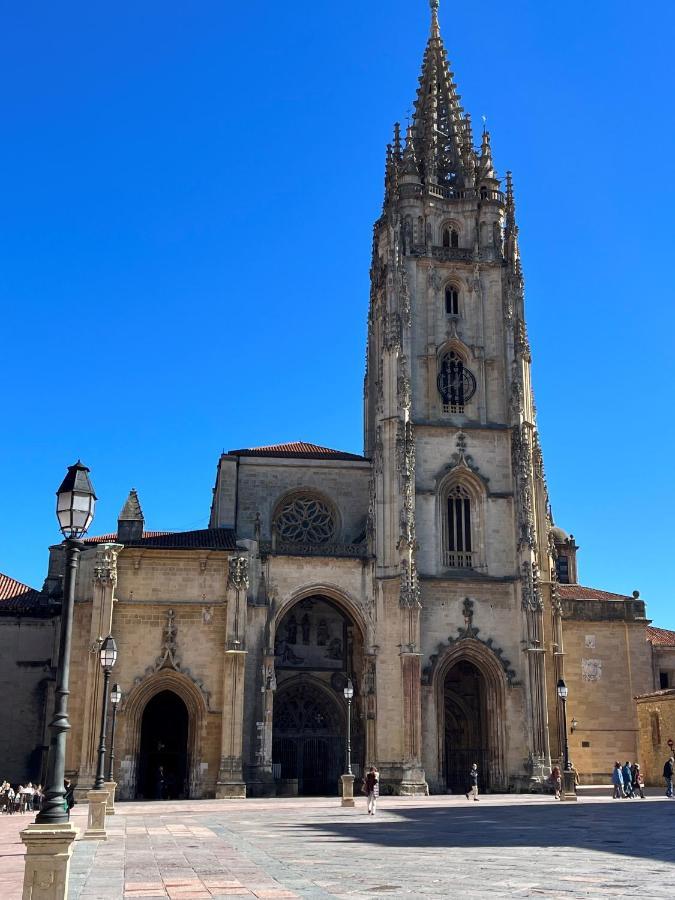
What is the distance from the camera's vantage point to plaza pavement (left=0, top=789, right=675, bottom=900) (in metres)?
10.6

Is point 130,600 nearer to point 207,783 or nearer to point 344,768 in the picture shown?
point 207,783

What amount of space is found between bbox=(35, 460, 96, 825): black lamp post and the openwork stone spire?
40.7 m

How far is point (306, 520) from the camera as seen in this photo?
147 ft

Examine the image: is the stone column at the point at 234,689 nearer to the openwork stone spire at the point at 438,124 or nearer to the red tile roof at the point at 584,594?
the red tile roof at the point at 584,594

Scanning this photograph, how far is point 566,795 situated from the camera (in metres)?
31.5

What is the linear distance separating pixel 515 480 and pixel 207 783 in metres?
18.1

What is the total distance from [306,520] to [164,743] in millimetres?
11638

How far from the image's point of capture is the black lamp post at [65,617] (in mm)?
8562

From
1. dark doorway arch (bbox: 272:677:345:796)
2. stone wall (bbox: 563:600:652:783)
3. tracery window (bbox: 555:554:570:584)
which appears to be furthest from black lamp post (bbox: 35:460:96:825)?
tracery window (bbox: 555:554:570:584)

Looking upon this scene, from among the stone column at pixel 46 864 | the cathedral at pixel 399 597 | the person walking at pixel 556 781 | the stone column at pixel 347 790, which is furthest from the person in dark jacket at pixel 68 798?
the person walking at pixel 556 781

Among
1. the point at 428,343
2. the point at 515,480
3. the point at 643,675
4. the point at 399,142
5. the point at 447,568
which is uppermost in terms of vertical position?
the point at 399,142

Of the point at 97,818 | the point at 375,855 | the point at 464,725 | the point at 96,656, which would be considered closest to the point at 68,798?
the point at 97,818

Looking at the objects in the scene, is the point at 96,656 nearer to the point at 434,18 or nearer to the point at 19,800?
the point at 19,800

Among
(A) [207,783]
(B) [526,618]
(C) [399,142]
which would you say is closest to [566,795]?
(B) [526,618]
